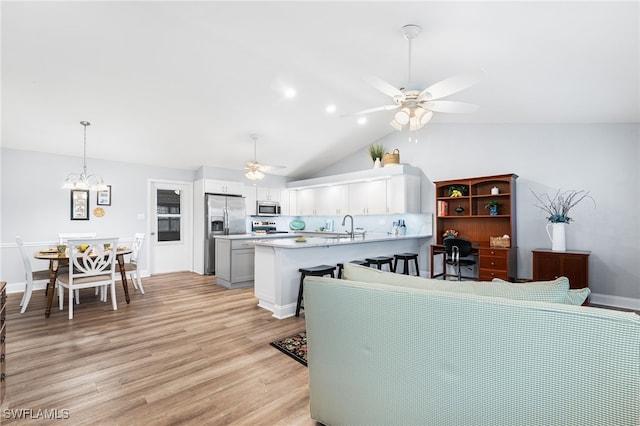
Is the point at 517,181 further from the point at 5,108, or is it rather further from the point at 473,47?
the point at 5,108

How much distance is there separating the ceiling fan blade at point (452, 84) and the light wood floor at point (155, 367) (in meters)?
2.59

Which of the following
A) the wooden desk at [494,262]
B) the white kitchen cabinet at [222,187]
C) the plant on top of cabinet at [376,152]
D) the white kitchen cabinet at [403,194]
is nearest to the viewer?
the wooden desk at [494,262]

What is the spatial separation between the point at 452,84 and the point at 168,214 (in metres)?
6.44

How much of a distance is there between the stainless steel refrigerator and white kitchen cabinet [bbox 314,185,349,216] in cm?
188

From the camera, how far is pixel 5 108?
4094mm

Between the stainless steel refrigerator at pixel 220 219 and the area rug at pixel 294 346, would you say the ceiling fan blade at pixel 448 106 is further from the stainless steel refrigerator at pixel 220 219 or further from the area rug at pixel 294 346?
the stainless steel refrigerator at pixel 220 219

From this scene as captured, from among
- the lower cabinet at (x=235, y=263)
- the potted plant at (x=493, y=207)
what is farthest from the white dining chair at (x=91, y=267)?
the potted plant at (x=493, y=207)

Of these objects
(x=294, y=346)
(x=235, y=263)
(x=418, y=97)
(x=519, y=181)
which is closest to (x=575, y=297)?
(x=418, y=97)

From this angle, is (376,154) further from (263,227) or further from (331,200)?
(263,227)

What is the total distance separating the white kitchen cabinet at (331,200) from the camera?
732 centimetres

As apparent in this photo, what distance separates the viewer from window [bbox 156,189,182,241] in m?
6.85

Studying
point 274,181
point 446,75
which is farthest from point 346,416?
point 274,181

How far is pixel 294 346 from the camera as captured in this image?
2979 millimetres

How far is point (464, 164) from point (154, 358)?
18.8 feet
